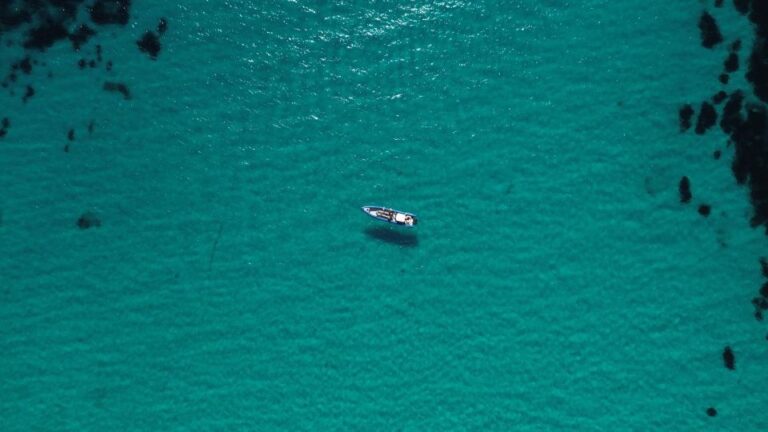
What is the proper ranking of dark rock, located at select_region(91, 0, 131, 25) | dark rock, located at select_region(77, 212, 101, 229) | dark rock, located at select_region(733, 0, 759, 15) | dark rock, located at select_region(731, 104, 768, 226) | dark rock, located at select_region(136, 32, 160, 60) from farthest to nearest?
dark rock, located at select_region(91, 0, 131, 25), dark rock, located at select_region(136, 32, 160, 60), dark rock, located at select_region(77, 212, 101, 229), dark rock, located at select_region(733, 0, 759, 15), dark rock, located at select_region(731, 104, 768, 226)

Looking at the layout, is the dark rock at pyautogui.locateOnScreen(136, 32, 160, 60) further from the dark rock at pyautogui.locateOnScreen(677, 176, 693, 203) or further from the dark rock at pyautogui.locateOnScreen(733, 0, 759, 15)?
the dark rock at pyautogui.locateOnScreen(733, 0, 759, 15)

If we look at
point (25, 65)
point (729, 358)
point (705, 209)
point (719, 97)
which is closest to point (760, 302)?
point (729, 358)

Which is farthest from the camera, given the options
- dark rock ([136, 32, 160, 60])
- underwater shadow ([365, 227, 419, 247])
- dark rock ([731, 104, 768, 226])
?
dark rock ([136, 32, 160, 60])

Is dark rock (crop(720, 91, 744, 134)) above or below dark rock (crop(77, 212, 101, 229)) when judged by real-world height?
above

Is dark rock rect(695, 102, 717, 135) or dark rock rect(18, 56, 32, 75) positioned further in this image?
dark rock rect(18, 56, 32, 75)

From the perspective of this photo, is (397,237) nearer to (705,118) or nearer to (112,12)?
(705,118)

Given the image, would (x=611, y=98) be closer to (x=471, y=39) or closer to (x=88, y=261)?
(x=471, y=39)

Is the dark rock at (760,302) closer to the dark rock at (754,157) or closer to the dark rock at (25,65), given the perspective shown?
the dark rock at (754,157)

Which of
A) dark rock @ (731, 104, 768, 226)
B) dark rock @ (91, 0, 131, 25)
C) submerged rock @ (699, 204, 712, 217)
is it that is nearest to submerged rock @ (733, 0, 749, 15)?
dark rock @ (731, 104, 768, 226)
